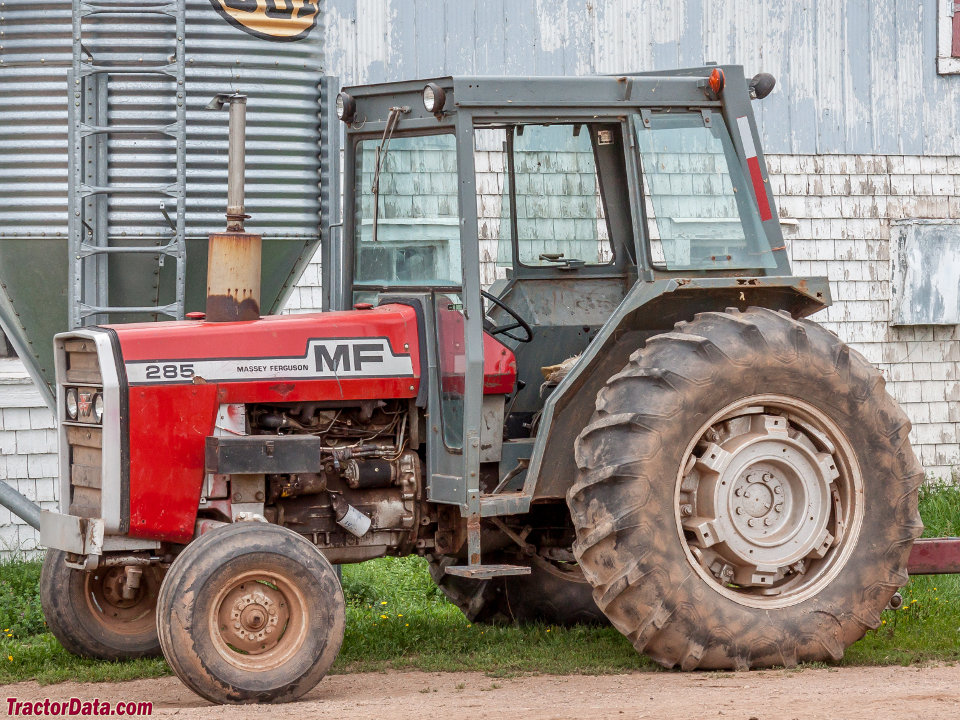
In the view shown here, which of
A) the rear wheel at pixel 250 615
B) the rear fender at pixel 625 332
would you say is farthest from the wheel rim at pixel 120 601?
the rear fender at pixel 625 332

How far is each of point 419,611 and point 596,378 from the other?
223 centimetres

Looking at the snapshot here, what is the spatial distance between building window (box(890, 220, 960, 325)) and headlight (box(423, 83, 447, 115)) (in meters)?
6.01

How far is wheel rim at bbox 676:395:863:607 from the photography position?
5.70 metres

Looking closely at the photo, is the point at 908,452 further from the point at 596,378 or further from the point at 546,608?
the point at 546,608

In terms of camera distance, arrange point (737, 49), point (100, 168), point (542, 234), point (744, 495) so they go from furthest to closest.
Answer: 1. point (737, 49)
2. point (100, 168)
3. point (542, 234)
4. point (744, 495)

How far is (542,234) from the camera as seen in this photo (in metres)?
6.49

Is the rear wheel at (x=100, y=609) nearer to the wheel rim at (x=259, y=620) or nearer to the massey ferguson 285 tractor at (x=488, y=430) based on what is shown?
the massey ferguson 285 tractor at (x=488, y=430)

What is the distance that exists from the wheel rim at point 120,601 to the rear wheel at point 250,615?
108 cm

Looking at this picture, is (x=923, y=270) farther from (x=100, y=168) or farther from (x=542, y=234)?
(x=100, y=168)

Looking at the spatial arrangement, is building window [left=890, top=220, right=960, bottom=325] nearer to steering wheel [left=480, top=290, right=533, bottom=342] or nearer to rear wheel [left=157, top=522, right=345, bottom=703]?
steering wheel [left=480, top=290, right=533, bottom=342]

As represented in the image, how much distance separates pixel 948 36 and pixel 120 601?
25.6ft

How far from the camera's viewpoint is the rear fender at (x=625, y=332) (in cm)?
568

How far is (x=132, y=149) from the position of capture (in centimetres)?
667

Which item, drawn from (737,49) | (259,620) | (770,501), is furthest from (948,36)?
(259,620)
